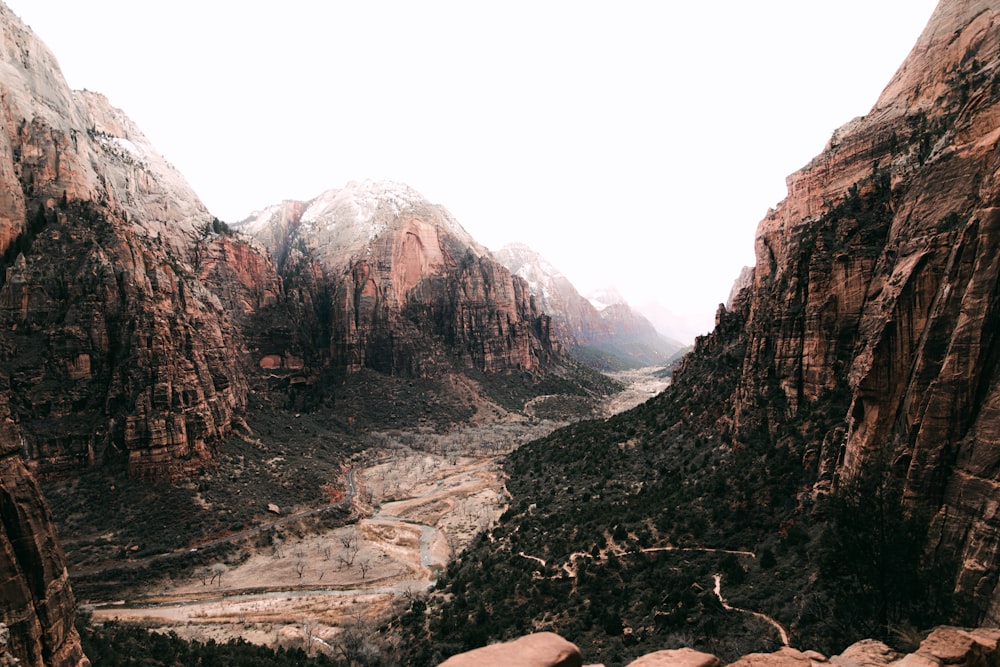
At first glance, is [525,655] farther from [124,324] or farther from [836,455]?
[124,324]

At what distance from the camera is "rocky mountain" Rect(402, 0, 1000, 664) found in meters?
15.8

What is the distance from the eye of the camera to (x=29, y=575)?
15133 millimetres

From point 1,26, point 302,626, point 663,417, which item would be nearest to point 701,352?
point 663,417

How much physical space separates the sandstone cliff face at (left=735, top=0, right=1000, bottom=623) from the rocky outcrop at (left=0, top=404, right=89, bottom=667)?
26545 mm

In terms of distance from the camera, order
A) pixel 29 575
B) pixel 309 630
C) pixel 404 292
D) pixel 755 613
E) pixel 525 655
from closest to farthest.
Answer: pixel 525 655, pixel 29 575, pixel 755 613, pixel 309 630, pixel 404 292

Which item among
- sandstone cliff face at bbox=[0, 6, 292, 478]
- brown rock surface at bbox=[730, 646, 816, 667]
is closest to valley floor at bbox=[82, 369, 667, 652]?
sandstone cliff face at bbox=[0, 6, 292, 478]

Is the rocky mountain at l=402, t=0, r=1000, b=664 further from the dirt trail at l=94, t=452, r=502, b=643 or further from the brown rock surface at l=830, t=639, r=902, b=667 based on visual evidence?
the dirt trail at l=94, t=452, r=502, b=643

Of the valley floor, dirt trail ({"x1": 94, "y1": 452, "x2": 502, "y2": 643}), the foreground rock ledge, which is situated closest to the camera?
the foreground rock ledge

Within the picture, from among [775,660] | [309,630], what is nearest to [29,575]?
[775,660]

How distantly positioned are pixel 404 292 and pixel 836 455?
113242mm

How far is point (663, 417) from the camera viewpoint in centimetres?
5559

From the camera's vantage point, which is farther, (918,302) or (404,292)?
(404,292)

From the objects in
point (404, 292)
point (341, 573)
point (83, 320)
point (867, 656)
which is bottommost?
point (341, 573)

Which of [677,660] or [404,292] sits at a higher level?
[404,292]
